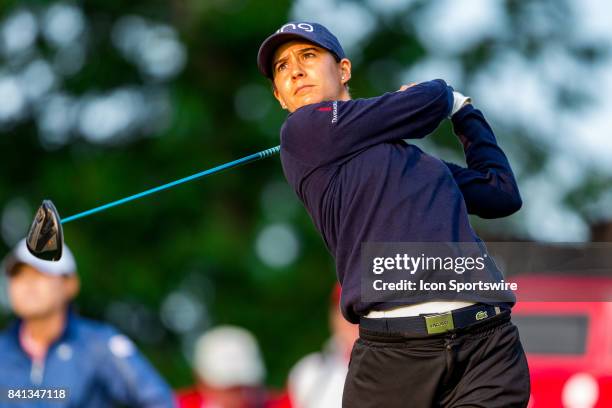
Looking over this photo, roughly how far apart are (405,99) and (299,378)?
288cm

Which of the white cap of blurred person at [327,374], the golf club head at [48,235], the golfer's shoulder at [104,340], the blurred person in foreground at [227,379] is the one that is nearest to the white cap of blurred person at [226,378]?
the blurred person in foreground at [227,379]

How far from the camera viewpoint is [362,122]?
3.62 metres

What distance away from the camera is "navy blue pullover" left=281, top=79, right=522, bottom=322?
3510 mm

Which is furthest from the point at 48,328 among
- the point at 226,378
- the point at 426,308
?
the point at 426,308

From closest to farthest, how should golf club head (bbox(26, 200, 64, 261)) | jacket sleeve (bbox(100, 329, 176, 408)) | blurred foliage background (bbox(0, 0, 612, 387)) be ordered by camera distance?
golf club head (bbox(26, 200, 64, 261))
jacket sleeve (bbox(100, 329, 176, 408))
blurred foliage background (bbox(0, 0, 612, 387))

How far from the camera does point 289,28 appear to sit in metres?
3.90

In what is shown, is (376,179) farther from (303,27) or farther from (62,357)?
(62,357)

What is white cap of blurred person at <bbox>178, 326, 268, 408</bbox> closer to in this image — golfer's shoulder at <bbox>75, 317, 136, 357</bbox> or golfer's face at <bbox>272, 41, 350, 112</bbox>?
golfer's shoulder at <bbox>75, 317, 136, 357</bbox>

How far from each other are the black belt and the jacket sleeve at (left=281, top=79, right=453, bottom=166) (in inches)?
21.3

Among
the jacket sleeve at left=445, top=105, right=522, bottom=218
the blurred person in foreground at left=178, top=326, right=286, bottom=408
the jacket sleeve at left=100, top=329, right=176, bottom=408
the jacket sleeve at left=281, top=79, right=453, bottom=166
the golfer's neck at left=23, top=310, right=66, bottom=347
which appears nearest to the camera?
the jacket sleeve at left=281, top=79, right=453, bottom=166

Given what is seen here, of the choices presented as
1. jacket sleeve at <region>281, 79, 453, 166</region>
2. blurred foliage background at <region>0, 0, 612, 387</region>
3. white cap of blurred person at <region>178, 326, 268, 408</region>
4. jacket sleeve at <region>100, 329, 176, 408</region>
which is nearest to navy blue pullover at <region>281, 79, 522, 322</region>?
jacket sleeve at <region>281, 79, 453, 166</region>

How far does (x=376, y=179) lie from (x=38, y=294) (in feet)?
9.39

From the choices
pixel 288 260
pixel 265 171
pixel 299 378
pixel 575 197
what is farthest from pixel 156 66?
pixel 299 378

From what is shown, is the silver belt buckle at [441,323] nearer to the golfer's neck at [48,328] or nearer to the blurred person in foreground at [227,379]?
the blurred person in foreground at [227,379]
